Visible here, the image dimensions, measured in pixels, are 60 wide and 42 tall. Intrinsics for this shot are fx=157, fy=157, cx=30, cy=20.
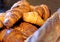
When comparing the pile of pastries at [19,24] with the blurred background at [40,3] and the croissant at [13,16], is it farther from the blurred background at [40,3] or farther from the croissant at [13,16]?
the blurred background at [40,3]

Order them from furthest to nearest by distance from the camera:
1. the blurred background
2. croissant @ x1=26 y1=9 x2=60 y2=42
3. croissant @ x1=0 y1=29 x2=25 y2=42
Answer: the blurred background < croissant @ x1=0 y1=29 x2=25 y2=42 < croissant @ x1=26 y1=9 x2=60 y2=42

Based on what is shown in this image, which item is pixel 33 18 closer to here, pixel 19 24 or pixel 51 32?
pixel 19 24

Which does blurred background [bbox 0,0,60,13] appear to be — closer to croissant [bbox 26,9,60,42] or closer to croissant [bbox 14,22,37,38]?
croissant [bbox 14,22,37,38]

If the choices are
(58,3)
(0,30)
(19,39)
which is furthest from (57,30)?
(58,3)

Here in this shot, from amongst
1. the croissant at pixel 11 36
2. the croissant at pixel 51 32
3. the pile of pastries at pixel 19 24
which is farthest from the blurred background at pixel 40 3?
the croissant at pixel 51 32

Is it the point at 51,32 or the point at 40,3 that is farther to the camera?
the point at 40,3

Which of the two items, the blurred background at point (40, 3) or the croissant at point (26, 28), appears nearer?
the croissant at point (26, 28)

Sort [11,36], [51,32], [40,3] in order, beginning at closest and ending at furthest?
[51,32]
[11,36]
[40,3]

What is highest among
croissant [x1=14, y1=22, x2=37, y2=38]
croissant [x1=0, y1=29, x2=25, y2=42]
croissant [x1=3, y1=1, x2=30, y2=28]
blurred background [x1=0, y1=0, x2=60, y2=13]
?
blurred background [x1=0, y1=0, x2=60, y2=13]

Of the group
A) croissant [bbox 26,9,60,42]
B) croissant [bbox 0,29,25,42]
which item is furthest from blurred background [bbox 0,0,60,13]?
croissant [bbox 26,9,60,42]

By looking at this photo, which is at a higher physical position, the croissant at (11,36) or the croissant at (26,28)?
the croissant at (26,28)

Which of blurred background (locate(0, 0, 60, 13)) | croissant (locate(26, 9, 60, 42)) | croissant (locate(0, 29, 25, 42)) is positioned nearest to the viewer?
croissant (locate(26, 9, 60, 42))

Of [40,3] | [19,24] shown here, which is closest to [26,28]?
[19,24]
